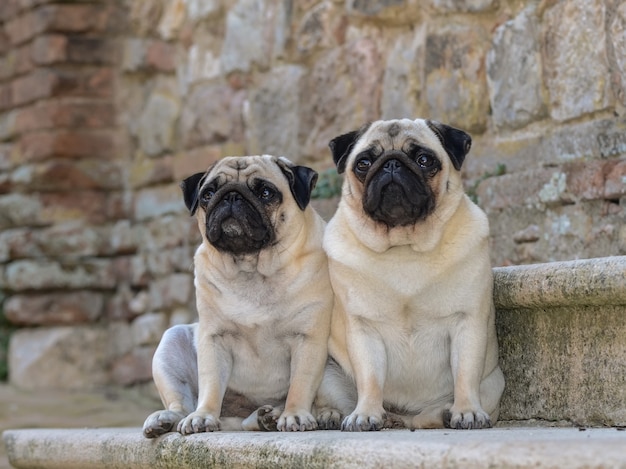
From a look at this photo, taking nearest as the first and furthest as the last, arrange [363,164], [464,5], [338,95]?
[363,164] → [464,5] → [338,95]

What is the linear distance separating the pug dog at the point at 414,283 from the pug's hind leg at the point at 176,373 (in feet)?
1.84

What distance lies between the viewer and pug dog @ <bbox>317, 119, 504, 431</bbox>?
12.2 feet

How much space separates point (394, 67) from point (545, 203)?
1330mm

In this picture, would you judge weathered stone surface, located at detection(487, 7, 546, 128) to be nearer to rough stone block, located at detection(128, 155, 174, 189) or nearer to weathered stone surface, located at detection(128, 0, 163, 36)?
rough stone block, located at detection(128, 155, 174, 189)

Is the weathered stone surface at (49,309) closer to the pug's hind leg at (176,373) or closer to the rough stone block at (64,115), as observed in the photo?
the rough stone block at (64,115)

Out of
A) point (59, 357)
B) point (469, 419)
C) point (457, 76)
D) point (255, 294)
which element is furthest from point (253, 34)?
point (469, 419)

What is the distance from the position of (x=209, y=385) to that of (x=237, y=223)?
1.92 ft

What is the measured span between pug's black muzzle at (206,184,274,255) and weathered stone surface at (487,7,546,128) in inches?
60.7

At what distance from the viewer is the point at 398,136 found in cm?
387

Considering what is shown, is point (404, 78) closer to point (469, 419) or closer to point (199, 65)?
Answer: point (199, 65)

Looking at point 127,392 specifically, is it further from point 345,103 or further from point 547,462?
point 547,462

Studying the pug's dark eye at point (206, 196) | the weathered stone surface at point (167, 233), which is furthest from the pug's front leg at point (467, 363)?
the weathered stone surface at point (167, 233)

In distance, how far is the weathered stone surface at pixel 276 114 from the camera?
21.6ft

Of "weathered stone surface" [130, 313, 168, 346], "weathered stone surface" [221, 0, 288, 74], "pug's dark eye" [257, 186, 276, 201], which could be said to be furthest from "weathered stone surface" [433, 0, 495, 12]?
"weathered stone surface" [130, 313, 168, 346]
